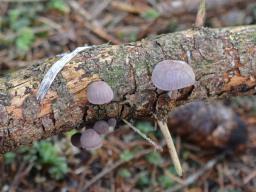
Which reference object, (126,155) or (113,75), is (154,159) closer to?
(126,155)

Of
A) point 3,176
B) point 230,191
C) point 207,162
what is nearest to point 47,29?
point 3,176

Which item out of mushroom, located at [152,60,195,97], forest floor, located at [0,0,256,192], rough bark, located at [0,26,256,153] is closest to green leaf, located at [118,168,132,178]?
forest floor, located at [0,0,256,192]

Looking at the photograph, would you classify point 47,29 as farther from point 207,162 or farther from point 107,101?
point 107,101

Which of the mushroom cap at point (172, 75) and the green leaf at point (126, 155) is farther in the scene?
the green leaf at point (126, 155)

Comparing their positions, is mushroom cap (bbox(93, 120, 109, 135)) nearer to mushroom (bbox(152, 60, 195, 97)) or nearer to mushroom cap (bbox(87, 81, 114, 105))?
mushroom cap (bbox(87, 81, 114, 105))

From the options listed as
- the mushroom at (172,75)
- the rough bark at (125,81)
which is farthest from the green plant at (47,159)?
the mushroom at (172,75)

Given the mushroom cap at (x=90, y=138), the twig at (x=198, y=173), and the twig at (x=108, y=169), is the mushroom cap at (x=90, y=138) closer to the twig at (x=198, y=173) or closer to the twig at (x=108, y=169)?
the twig at (x=108, y=169)
